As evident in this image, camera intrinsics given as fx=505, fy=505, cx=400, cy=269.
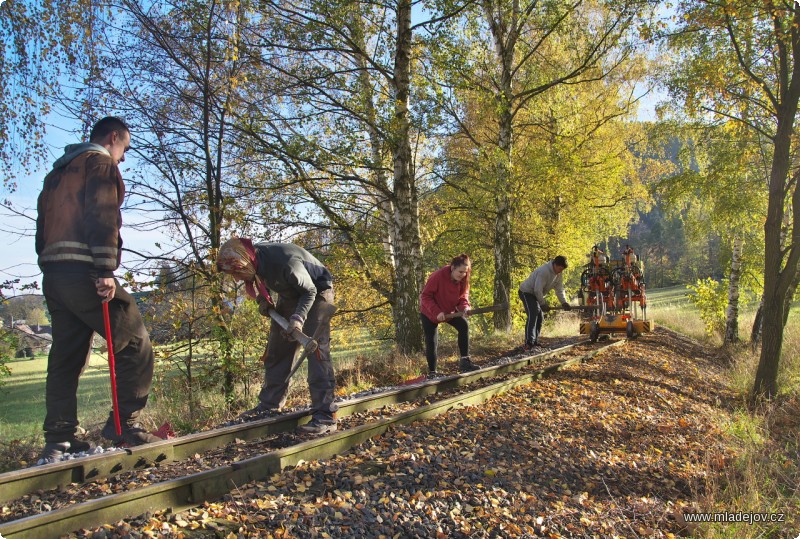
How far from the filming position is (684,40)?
10320 millimetres

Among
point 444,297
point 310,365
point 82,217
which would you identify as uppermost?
point 82,217

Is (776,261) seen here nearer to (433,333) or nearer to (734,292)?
→ (433,333)

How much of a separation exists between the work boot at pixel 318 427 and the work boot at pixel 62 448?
174 centimetres

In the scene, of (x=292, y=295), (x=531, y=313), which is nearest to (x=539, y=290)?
(x=531, y=313)

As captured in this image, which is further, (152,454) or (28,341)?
(28,341)

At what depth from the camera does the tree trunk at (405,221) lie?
34.4 feet

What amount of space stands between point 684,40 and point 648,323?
6657 mm

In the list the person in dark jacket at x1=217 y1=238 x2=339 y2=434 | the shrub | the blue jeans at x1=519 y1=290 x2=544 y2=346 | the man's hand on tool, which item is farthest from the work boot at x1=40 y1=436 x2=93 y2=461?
the shrub

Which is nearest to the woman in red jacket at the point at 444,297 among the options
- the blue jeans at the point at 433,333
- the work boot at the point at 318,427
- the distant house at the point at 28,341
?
the blue jeans at the point at 433,333

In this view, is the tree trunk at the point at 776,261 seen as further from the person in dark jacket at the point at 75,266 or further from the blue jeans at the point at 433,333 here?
the person in dark jacket at the point at 75,266

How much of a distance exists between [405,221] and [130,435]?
735cm

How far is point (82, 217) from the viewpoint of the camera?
3.88m

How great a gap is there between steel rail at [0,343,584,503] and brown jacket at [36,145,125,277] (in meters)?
1.37

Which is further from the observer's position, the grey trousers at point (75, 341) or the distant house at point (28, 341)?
the distant house at point (28, 341)
